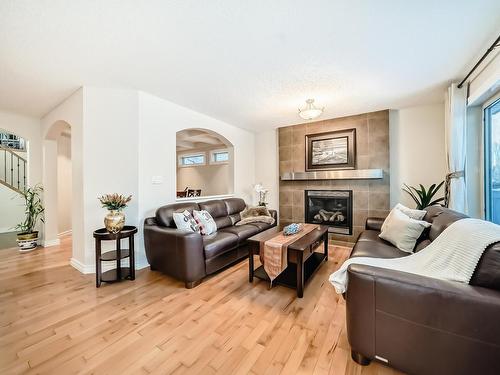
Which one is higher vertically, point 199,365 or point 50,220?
point 50,220

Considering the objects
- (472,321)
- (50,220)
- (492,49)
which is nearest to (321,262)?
(472,321)

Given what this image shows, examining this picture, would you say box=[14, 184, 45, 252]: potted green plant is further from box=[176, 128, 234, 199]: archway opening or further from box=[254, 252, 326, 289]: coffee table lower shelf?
box=[254, 252, 326, 289]: coffee table lower shelf

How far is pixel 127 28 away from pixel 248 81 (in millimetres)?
1378

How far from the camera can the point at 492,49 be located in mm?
1984

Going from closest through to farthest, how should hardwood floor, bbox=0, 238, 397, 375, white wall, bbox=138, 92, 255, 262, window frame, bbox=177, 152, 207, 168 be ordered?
hardwood floor, bbox=0, 238, 397, 375, white wall, bbox=138, 92, 255, 262, window frame, bbox=177, 152, 207, 168

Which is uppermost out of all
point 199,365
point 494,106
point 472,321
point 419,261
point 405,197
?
point 494,106

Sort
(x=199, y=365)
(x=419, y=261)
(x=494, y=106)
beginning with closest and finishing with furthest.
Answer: (x=199, y=365)
(x=419, y=261)
(x=494, y=106)

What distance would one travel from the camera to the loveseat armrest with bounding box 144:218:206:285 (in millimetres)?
2410

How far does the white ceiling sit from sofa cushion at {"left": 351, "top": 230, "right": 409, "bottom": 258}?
6.60 ft

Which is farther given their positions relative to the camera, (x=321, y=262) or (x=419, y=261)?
(x=321, y=262)

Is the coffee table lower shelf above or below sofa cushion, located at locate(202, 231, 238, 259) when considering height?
below

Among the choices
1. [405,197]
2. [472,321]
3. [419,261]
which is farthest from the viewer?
[405,197]

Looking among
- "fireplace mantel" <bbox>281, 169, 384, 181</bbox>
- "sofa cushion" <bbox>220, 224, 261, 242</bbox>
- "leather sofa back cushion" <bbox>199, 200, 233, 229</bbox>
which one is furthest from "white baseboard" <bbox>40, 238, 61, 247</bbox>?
"fireplace mantel" <bbox>281, 169, 384, 181</bbox>

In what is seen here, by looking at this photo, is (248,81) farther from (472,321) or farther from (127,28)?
(472,321)
